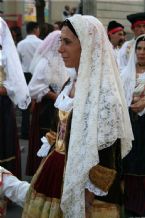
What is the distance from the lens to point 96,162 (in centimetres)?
275

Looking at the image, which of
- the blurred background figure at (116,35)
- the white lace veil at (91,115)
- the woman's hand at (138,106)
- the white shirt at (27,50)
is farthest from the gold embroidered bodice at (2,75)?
the white shirt at (27,50)

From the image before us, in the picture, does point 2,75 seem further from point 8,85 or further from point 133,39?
point 133,39

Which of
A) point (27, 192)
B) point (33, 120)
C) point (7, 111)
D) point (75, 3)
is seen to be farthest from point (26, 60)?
point (75, 3)

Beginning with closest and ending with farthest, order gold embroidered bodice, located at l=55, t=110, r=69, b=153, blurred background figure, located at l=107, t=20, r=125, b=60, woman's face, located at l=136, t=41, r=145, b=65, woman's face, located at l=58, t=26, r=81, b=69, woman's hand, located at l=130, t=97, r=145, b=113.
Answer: woman's face, located at l=58, t=26, r=81, b=69 → gold embroidered bodice, located at l=55, t=110, r=69, b=153 → woman's hand, located at l=130, t=97, r=145, b=113 → woman's face, located at l=136, t=41, r=145, b=65 → blurred background figure, located at l=107, t=20, r=125, b=60

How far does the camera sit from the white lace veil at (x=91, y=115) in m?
2.80

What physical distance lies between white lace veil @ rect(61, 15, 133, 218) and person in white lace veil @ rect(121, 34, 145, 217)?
2182 mm

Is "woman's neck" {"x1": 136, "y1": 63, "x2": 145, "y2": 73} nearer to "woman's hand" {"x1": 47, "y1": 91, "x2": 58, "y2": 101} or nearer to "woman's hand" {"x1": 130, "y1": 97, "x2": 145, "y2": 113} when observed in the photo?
"woman's hand" {"x1": 130, "y1": 97, "x2": 145, "y2": 113}

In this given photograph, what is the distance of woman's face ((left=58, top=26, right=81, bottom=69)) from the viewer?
300 cm

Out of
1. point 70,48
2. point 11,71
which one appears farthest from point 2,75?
point 70,48

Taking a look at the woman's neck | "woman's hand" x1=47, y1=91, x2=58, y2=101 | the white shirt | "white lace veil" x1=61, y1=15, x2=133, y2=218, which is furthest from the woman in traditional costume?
the white shirt

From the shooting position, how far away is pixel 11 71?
5145 millimetres

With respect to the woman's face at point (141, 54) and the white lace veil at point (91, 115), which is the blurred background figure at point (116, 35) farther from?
the white lace veil at point (91, 115)

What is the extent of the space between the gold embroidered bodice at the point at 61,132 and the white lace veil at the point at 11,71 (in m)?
2.03

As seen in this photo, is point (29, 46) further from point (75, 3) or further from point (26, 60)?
point (75, 3)
